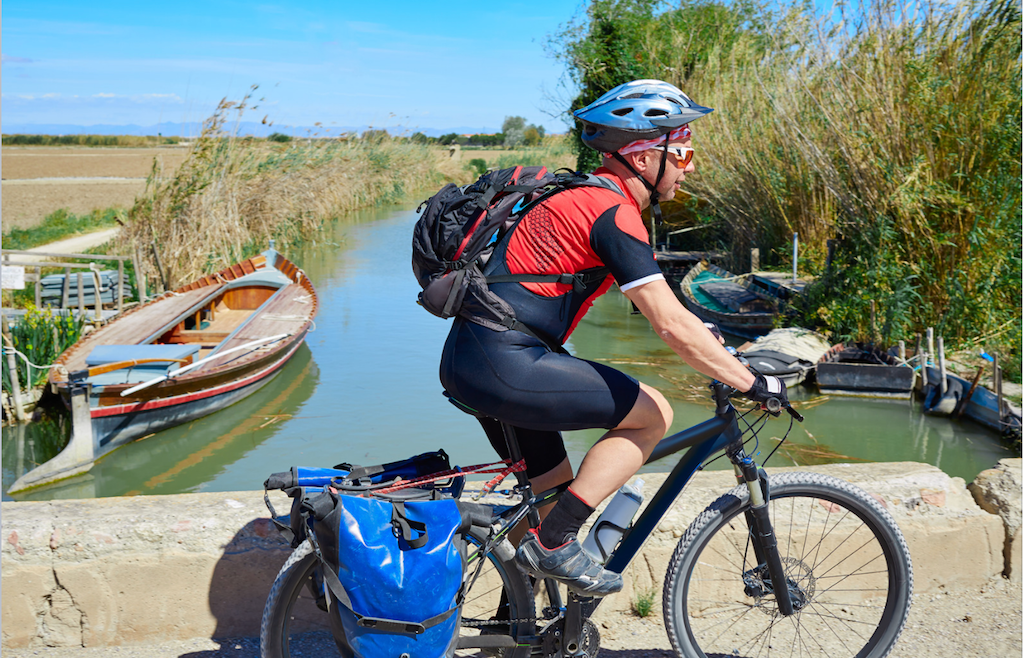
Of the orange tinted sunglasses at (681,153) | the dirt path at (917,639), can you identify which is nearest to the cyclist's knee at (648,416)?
the orange tinted sunglasses at (681,153)

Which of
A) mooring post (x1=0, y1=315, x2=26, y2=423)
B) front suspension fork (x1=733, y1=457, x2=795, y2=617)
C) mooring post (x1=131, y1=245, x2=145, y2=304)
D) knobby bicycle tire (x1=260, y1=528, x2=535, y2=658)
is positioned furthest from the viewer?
mooring post (x1=131, y1=245, x2=145, y2=304)

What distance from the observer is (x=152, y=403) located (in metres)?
8.85

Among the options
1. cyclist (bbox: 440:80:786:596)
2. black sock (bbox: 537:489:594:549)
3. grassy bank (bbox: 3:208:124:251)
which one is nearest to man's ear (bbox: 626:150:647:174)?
cyclist (bbox: 440:80:786:596)

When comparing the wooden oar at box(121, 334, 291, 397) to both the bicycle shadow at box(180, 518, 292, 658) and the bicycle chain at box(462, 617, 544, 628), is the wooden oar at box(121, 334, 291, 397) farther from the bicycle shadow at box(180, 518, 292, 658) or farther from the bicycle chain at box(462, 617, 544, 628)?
the bicycle chain at box(462, 617, 544, 628)

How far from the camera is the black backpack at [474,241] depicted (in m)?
2.12

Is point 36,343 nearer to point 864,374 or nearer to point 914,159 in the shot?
point 864,374

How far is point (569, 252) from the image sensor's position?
6.88ft

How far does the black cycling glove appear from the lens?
216cm

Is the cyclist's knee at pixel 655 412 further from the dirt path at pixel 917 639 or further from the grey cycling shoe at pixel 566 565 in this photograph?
the dirt path at pixel 917 639

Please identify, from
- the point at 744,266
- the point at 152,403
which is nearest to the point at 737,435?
the point at 152,403

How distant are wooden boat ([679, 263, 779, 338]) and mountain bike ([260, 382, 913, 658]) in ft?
33.7

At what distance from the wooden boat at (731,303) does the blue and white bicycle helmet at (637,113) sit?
10998mm

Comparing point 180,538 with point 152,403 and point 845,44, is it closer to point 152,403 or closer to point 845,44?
point 152,403

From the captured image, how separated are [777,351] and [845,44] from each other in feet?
13.6
